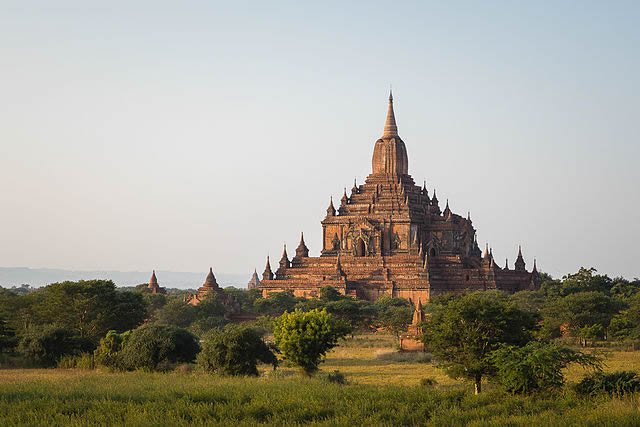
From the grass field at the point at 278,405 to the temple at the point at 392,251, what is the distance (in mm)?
41874

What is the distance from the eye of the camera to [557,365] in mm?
22219

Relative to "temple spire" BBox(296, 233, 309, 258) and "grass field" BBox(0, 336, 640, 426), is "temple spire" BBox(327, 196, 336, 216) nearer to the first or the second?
"temple spire" BBox(296, 233, 309, 258)

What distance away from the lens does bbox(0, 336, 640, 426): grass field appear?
57.9ft

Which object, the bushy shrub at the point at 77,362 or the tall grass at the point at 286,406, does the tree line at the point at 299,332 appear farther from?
the tall grass at the point at 286,406

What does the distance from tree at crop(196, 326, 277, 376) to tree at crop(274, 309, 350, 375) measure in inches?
64.2

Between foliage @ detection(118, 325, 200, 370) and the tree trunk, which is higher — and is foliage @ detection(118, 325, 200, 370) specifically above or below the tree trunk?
above

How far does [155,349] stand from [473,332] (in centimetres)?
1130

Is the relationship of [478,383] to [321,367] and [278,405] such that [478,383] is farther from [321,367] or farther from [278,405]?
[321,367]

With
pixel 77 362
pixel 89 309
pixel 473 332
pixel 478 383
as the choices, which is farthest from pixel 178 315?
pixel 478 383

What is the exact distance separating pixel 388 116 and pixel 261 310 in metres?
25.6

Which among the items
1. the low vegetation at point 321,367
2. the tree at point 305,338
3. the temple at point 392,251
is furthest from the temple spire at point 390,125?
the tree at point 305,338

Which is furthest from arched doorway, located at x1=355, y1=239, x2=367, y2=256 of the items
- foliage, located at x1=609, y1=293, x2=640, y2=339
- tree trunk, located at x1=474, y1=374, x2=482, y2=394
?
tree trunk, located at x1=474, y1=374, x2=482, y2=394

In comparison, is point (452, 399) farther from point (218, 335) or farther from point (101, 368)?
point (101, 368)

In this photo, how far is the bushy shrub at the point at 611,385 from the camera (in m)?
20.8
